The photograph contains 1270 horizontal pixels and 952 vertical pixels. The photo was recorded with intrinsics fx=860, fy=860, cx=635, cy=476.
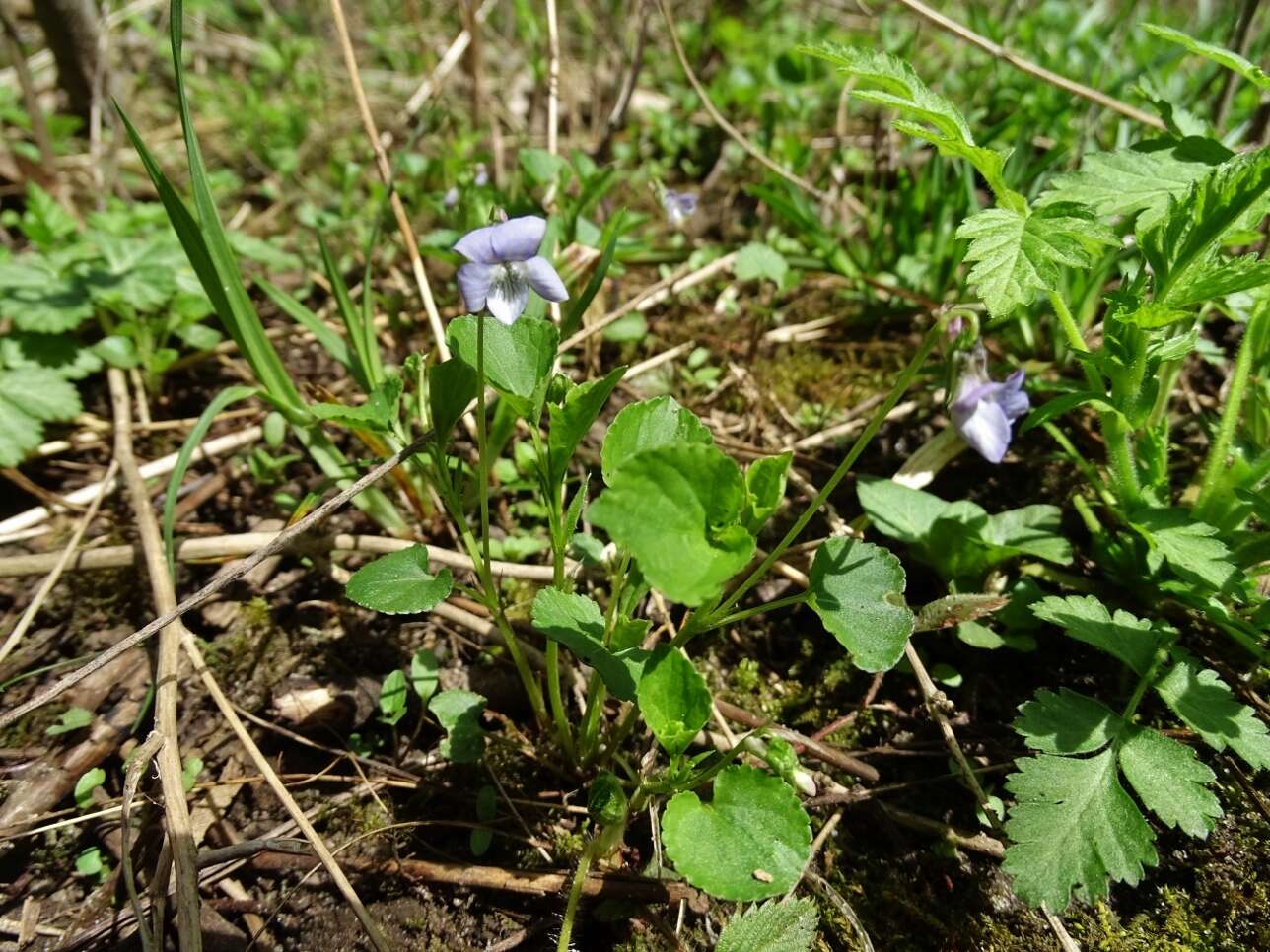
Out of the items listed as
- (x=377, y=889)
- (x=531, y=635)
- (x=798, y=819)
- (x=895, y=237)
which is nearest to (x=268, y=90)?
(x=895, y=237)

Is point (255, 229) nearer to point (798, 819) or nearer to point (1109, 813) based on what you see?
point (798, 819)

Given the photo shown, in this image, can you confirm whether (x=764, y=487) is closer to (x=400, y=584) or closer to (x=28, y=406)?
(x=400, y=584)

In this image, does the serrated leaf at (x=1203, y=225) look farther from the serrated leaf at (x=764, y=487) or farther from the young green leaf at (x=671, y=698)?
the young green leaf at (x=671, y=698)

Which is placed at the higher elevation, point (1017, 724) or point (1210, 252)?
point (1210, 252)

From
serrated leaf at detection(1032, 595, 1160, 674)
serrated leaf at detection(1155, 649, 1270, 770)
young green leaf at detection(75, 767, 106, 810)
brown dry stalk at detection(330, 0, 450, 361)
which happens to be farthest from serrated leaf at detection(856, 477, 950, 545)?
young green leaf at detection(75, 767, 106, 810)

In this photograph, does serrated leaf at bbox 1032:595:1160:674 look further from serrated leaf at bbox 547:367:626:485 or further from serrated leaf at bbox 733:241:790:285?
serrated leaf at bbox 733:241:790:285

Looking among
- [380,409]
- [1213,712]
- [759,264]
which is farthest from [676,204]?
[1213,712]
